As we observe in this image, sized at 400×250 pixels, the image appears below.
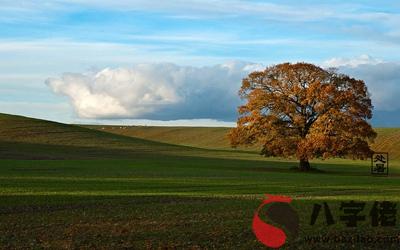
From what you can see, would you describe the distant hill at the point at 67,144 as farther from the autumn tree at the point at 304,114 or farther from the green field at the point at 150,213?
the green field at the point at 150,213

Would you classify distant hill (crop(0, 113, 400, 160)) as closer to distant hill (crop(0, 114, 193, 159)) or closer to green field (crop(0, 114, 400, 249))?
distant hill (crop(0, 114, 193, 159))

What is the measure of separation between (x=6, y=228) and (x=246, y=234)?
26.9 ft

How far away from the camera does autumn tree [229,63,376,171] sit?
2576 inches

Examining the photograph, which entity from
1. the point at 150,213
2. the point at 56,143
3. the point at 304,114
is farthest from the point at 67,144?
the point at 150,213

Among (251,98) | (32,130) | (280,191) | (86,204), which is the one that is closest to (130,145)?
(32,130)

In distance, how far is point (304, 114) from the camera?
6919cm

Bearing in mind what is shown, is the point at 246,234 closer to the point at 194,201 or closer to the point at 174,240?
the point at 174,240

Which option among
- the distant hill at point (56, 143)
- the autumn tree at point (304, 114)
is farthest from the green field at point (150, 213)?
the distant hill at point (56, 143)

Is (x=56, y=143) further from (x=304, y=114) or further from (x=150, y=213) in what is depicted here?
(x=150, y=213)

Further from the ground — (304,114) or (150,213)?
(304,114)

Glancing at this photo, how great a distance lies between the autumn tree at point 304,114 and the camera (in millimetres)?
65438

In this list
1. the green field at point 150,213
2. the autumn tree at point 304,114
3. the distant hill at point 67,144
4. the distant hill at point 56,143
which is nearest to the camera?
the green field at point 150,213

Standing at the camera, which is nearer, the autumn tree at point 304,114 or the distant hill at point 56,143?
the autumn tree at point 304,114

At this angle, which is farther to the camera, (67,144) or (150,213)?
(67,144)
